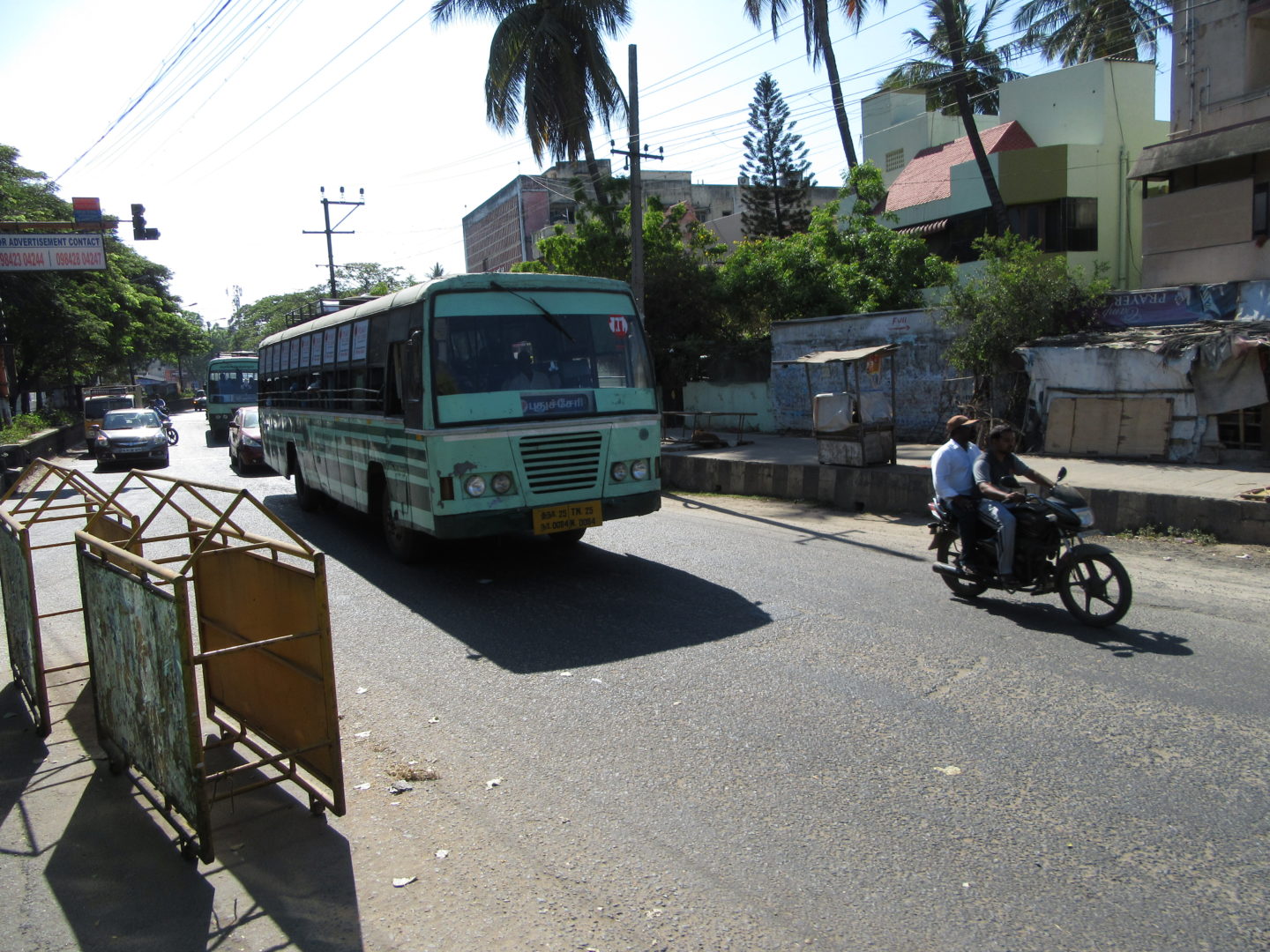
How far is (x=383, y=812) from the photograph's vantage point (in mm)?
4211

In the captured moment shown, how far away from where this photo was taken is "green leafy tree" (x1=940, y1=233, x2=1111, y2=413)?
15.4 metres

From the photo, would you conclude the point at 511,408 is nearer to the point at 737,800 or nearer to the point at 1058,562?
the point at 1058,562

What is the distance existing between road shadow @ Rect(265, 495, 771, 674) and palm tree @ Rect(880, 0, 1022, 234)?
1458 cm

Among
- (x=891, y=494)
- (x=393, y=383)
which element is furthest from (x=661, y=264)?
(x=393, y=383)

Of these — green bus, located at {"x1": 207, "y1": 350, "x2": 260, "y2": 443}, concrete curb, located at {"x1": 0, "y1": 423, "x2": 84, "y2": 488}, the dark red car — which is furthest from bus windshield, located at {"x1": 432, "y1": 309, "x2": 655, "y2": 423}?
green bus, located at {"x1": 207, "y1": 350, "x2": 260, "y2": 443}

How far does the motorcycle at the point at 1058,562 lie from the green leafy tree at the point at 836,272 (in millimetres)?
16129

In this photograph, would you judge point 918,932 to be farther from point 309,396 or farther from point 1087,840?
point 309,396

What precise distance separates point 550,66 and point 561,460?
19.8 meters

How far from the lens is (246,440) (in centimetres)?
2039

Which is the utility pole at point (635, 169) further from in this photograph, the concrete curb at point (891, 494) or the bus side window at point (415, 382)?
the bus side window at point (415, 382)

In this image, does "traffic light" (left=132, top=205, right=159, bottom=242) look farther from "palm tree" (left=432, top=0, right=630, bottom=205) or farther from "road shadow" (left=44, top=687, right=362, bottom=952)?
"road shadow" (left=44, top=687, right=362, bottom=952)

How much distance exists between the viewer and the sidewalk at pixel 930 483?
984 centimetres

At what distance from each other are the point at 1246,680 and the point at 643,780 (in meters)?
3.66

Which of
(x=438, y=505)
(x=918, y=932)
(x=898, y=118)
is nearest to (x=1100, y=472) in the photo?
(x=438, y=505)
